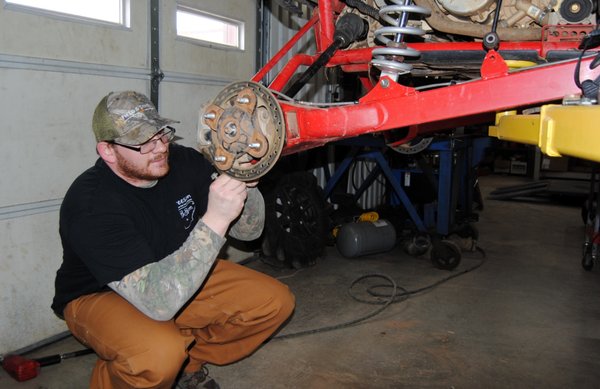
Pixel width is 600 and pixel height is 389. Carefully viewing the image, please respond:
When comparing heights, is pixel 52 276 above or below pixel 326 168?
below

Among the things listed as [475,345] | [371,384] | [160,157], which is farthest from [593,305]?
[160,157]

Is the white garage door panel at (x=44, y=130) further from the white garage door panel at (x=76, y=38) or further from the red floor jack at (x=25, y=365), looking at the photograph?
the red floor jack at (x=25, y=365)

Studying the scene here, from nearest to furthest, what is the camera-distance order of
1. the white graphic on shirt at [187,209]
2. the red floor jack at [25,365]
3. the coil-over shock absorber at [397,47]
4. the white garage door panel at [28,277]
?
1. the coil-over shock absorber at [397,47]
2. the white graphic on shirt at [187,209]
3. the red floor jack at [25,365]
4. the white garage door panel at [28,277]

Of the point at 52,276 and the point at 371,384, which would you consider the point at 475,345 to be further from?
the point at 52,276

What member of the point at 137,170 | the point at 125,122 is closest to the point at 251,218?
the point at 137,170

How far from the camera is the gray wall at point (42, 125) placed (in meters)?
2.45

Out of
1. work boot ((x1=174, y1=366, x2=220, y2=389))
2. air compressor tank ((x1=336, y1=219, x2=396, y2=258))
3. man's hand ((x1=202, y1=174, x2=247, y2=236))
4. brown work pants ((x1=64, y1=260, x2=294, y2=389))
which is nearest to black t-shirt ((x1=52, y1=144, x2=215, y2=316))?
brown work pants ((x1=64, y1=260, x2=294, y2=389))

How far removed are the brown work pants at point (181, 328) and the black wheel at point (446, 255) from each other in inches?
83.3

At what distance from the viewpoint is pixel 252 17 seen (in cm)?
397

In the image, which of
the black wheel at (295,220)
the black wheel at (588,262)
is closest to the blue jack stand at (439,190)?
the black wheel at (295,220)

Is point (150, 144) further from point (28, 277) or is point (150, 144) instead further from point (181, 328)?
point (28, 277)

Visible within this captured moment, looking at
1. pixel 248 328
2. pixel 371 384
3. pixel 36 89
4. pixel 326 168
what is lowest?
pixel 371 384

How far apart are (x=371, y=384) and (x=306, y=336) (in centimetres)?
58

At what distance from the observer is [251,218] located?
7.29 feet
